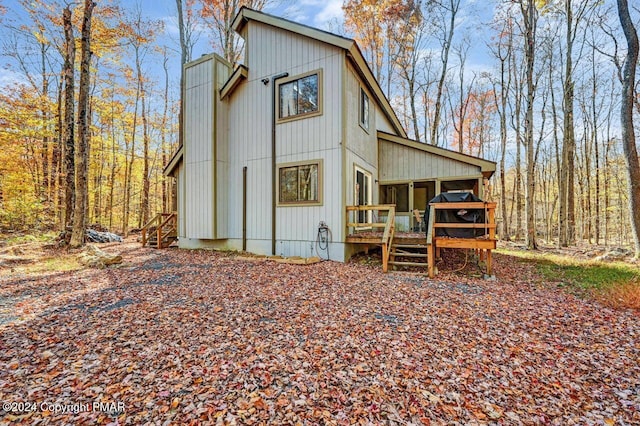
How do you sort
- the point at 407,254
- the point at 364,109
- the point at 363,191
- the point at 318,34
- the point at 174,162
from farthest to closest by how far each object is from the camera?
the point at 174,162, the point at 364,109, the point at 363,191, the point at 318,34, the point at 407,254

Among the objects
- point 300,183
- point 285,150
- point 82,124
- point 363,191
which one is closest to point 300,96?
point 285,150

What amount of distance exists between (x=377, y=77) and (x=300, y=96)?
38.3 feet

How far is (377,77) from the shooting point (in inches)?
717

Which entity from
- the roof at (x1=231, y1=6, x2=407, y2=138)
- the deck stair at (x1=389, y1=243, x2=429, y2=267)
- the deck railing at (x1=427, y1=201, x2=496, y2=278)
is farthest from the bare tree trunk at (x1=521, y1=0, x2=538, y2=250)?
the deck railing at (x1=427, y1=201, x2=496, y2=278)

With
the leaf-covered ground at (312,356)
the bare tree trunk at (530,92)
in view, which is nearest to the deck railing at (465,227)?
the leaf-covered ground at (312,356)

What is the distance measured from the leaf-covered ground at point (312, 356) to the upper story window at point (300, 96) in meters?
5.43

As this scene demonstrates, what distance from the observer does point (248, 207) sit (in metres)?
9.30

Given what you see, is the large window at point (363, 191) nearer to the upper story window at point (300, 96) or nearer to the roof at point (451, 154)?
the roof at point (451, 154)

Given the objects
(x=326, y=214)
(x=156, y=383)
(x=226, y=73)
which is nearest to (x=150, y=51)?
(x=226, y=73)

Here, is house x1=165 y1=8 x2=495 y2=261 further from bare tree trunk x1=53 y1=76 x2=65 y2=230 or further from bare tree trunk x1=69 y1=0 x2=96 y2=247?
bare tree trunk x1=53 y1=76 x2=65 y2=230

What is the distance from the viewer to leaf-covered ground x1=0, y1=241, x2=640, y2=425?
2.20 metres

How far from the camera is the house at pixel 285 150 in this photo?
316 inches

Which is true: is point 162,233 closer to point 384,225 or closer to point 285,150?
point 285,150

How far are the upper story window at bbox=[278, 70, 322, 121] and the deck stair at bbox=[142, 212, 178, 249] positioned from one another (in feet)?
20.7
